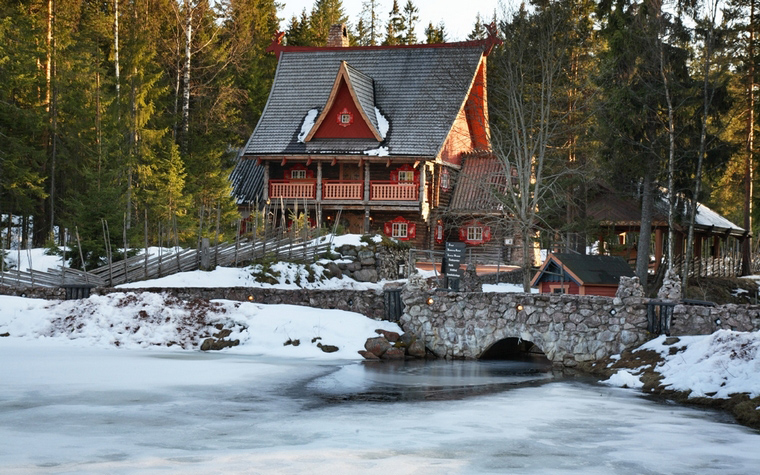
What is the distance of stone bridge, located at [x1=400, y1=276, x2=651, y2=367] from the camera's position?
19.6 meters

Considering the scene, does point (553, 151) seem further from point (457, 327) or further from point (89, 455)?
point (89, 455)

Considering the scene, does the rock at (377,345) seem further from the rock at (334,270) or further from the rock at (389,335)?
the rock at (334,270)

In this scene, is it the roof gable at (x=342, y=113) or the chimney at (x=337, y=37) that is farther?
the chimney at (x=337, y=37)

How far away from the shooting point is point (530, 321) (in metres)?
20.8

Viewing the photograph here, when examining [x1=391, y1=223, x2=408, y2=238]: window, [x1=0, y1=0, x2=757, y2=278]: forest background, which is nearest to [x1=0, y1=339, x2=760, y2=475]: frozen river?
[x1=0, y1=0, x2=757, y2=278]: forest background

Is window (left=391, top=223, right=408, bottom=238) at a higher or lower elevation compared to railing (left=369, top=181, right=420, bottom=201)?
lower

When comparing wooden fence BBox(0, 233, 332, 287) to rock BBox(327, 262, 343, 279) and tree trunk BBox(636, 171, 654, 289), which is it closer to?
rock BBox(327, 262, 343, 279)

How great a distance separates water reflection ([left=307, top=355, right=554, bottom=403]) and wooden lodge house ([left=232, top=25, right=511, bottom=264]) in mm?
17202

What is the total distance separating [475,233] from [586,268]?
15.7 m

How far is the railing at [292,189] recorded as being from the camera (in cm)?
3909

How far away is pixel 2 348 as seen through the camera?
63.9 ft

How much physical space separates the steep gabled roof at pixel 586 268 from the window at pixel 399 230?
572 inches

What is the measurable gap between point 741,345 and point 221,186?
87.6 feet

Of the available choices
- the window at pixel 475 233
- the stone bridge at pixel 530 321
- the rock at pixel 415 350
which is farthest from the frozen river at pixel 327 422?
the window at pixel 475 233
